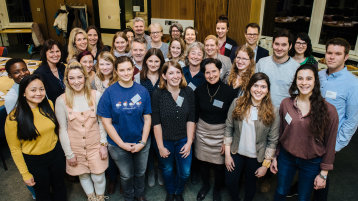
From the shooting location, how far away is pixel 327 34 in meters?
4.93

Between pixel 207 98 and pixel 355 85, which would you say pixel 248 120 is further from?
pixel 355 85

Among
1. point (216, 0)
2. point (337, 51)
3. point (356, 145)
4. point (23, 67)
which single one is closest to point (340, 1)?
point (216, 0)

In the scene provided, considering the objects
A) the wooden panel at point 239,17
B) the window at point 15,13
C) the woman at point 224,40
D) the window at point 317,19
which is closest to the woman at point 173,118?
the woman at point 224,40

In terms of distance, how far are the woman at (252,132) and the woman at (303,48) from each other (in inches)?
46.7

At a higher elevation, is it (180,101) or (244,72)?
(244,72)

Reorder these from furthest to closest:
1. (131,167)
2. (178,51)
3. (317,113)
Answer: (178,51) < (131,167) < (317,113)

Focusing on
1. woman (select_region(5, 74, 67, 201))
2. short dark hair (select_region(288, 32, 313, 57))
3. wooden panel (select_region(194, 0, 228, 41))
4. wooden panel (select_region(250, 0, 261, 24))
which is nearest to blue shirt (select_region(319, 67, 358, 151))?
short dark hair (select_region(288, 32, 313, 57))

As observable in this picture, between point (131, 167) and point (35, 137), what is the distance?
891mm

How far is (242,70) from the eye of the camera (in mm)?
2502

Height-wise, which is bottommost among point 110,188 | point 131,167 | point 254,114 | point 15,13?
point 110,188

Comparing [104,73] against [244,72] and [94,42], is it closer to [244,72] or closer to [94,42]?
[94,42]

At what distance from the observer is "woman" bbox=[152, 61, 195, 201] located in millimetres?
2244

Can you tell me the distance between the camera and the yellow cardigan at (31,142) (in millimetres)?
1875

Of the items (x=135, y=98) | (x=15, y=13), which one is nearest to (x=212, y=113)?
(x=135, y=98)
